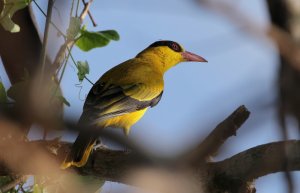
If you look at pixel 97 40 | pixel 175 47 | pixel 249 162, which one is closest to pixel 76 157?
pixel 97 40

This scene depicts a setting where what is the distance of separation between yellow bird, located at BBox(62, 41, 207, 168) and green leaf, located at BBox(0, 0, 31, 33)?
1.94ft

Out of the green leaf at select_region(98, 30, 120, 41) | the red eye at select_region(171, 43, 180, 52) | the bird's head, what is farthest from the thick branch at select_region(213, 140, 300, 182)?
the red eye at select_region(171, 43, 180, 52)

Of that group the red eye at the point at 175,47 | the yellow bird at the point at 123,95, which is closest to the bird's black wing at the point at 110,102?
the yellow bird at the point at 123,95

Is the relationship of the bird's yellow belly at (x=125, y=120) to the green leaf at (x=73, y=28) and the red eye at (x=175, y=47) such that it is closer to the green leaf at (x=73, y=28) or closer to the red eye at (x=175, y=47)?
the green leaf at (x=73, y=28)

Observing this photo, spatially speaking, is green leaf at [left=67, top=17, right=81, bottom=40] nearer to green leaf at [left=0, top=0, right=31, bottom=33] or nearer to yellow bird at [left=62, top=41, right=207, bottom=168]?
green leaf at [left=0, top=0, right=31, bottom=33]

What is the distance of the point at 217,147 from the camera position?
694 mm

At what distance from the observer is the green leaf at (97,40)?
3.20 meters

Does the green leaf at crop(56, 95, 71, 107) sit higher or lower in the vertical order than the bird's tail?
higher

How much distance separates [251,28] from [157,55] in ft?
15.1

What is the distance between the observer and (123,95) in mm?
3787

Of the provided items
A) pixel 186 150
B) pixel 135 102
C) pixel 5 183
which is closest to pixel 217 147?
pixel 186 150

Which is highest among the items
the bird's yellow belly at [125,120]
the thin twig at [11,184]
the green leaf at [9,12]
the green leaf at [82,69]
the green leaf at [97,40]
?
the green leaf at [9,12]

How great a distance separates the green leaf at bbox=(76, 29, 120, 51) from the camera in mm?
3195

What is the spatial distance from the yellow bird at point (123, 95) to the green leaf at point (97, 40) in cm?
39
